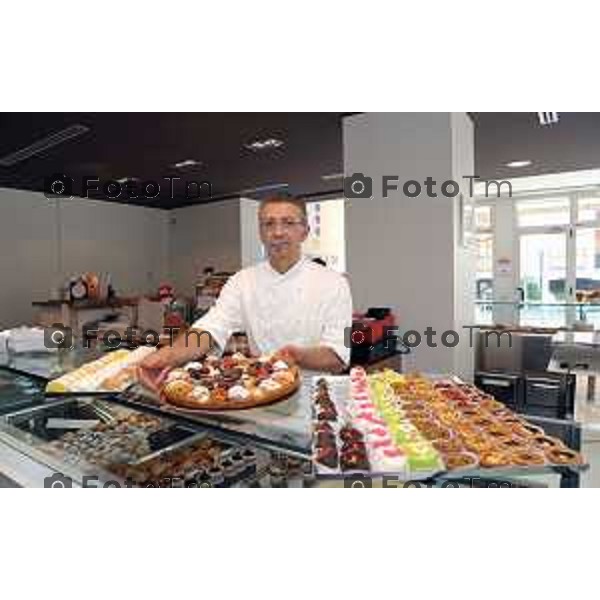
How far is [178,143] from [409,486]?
2.62 m

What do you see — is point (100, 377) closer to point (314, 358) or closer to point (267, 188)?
point (314, 358)

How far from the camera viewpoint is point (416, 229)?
98.4 inches

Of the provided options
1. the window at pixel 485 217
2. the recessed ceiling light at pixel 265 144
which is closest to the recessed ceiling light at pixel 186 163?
the recessed ceiling light at pixel 265 144

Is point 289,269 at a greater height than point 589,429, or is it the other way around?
point 289,269

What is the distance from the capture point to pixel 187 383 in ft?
3.32

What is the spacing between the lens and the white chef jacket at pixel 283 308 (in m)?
1.52

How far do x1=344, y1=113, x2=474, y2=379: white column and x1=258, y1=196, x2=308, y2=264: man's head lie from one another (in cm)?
119

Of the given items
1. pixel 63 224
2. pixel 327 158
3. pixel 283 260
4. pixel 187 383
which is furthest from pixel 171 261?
pixel 187 383

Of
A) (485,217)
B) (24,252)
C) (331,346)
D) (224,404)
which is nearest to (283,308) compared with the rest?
(331,346)

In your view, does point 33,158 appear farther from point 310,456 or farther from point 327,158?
point 310,456

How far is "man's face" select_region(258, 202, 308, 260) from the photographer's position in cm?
140

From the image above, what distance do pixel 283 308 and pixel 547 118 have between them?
6.75ft
